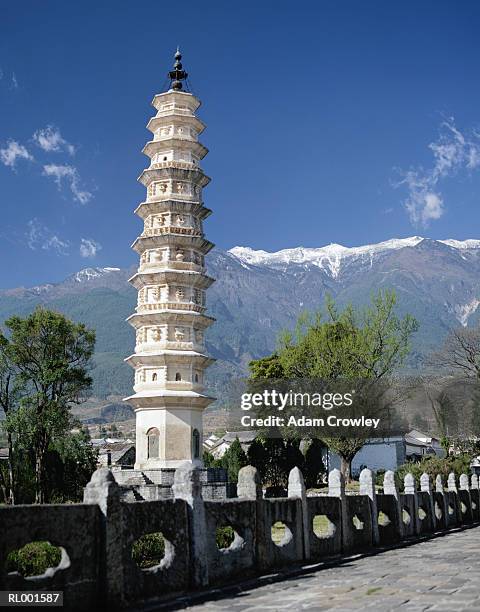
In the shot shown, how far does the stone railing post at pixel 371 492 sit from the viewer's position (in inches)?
674

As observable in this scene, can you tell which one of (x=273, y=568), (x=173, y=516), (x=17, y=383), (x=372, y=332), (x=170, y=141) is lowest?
(x=273, y=568)

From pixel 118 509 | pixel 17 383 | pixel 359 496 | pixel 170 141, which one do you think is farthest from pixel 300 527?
pixel 170 141

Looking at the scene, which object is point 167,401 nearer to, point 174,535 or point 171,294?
point 171,294

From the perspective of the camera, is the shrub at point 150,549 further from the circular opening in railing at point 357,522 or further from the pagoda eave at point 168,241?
the pagoda eave at point 168,241

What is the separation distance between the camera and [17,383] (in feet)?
119

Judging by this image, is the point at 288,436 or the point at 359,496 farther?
the point at 288,436

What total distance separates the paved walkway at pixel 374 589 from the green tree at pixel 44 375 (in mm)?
24102

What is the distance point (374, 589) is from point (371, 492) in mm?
6828

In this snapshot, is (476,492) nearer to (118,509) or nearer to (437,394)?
(118,509)

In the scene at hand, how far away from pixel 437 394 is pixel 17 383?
3256cm

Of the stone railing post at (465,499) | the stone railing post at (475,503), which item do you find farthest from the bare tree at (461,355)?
the stone railing post at (465,499)

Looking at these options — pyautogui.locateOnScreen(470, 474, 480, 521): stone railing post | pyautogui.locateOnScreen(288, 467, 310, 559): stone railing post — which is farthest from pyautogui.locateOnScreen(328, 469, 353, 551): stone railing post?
pyautogui.locateOnScreen(470, 474, 480, 521): stone railing post

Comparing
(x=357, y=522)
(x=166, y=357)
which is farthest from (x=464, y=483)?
(x=166, y=357)

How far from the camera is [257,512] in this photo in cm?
1265
